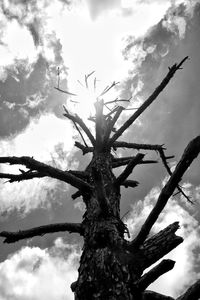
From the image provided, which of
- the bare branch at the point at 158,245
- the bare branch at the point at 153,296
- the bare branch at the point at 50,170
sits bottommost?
the bare branch at the point at 153,296

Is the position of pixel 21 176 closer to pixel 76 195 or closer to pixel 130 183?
pixel 76 195

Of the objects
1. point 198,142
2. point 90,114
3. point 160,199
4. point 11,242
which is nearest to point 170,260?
point 160,199

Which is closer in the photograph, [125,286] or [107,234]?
[125,286]

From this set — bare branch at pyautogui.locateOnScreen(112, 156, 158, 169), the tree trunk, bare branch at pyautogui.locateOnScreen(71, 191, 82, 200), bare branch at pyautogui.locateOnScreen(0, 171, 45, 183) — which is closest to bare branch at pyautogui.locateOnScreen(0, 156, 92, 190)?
the tree trunk

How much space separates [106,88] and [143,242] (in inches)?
216

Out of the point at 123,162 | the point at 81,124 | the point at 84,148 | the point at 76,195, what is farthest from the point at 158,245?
the point at 84,148

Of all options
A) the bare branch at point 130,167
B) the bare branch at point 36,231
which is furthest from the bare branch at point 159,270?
the bare branch at point 130,167

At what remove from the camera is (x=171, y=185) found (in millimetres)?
2641

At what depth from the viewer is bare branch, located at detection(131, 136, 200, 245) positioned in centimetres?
242

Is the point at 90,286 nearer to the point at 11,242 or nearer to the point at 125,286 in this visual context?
the point at 125,286

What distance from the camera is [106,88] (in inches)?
308

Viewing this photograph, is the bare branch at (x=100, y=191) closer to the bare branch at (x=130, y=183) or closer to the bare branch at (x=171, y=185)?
the bare branch at (x=171, y=185)

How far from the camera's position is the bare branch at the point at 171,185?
242cm

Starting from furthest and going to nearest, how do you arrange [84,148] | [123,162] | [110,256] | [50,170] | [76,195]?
[84,148], [123,162], [76,195], [50,170], [110,256]
